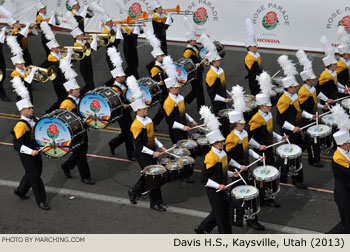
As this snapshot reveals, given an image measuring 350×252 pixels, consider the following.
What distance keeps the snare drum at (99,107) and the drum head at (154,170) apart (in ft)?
5.84

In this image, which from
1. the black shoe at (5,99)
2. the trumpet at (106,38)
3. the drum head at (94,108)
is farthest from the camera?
the trumpet at (106,38)

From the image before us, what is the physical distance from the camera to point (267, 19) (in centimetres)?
1941

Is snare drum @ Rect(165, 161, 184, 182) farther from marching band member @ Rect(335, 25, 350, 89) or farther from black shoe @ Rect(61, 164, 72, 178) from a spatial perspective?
marching band member @ Rect(335, 25, 350, 89)

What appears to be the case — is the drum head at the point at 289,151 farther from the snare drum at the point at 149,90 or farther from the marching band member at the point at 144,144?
the snare drum at the point at 149,90

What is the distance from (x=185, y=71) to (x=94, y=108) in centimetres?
286

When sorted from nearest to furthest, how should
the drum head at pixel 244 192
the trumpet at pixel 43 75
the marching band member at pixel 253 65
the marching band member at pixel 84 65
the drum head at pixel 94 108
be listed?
1. the drum head at pixel 244 192
2. the drum head at pixel 94 108
3. the trumpet at pixel 43 75
4. the marching band member at pixel 253 65
5. the marching band member at pixel 84 65

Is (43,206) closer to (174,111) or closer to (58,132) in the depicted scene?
(58,132)

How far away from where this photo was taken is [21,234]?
1145cm

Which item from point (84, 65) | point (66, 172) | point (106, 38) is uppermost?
point (106, 38)

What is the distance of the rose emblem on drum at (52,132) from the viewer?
12.2 m

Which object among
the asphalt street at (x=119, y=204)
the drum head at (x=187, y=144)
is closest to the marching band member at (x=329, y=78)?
the asphalt street at (x=119, y=204)

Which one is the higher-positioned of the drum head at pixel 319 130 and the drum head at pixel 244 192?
the drum head at pixel 244 192

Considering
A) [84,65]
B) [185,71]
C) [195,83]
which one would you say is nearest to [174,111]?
[185,71]

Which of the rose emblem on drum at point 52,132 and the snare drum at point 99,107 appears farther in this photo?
the snare drum at point 99,107
